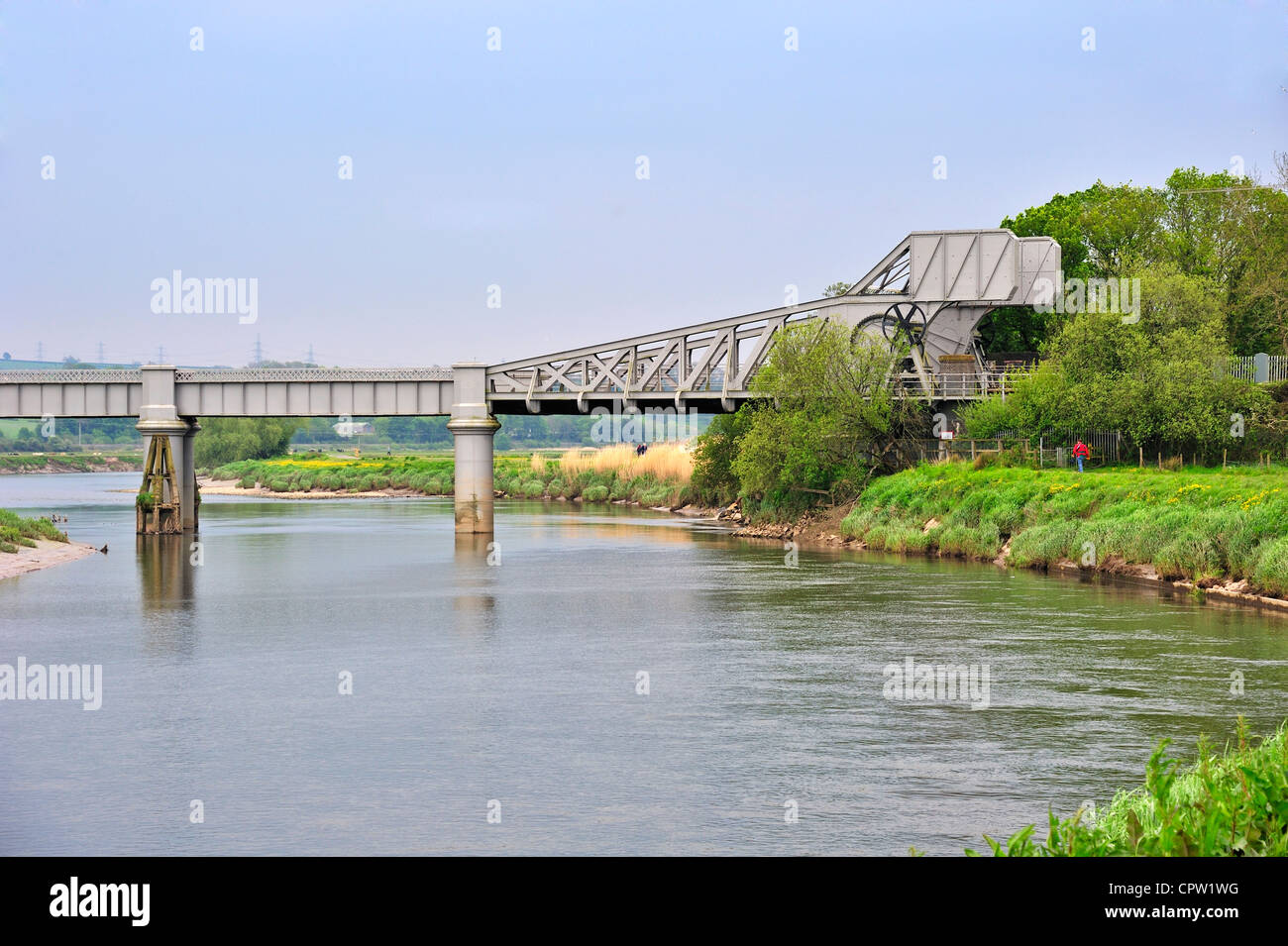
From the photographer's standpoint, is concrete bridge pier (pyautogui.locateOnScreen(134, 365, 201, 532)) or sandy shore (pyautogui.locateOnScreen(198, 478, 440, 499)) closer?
concrete bridge pier (pyautogui.locateOnScreen(134, 365, 201, 532))

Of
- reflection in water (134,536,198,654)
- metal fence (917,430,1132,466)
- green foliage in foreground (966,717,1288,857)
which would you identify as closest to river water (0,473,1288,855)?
reflection in water (134,536,198,654)

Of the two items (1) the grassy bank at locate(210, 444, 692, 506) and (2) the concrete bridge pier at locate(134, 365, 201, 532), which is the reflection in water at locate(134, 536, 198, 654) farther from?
(1) the grassy bank at locate(210, 444, 692, 506)

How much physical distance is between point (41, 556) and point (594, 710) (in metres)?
44.3

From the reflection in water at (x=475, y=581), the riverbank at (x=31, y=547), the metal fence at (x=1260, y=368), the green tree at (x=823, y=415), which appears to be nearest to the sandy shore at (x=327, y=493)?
the reflection in water at (x=475, y=581)

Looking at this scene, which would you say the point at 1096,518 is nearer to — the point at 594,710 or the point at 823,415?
the point at 823,415

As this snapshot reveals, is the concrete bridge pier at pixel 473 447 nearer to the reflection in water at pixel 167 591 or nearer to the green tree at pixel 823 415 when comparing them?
the green tree at pixel 823 415

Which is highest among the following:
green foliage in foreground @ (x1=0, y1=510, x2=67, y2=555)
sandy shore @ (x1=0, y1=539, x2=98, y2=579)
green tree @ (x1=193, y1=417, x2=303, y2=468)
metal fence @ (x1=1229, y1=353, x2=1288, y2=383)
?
metal fence @ (x1=1229, y1=353, x2=1288, y2=383)

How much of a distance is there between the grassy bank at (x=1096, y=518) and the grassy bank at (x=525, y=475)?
43382mm

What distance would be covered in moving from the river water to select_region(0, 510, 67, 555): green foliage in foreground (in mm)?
11220

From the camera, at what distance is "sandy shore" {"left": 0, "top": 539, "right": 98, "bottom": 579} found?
5772cm
